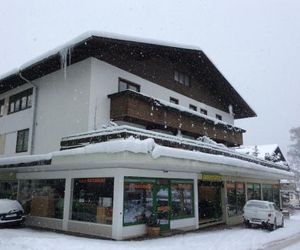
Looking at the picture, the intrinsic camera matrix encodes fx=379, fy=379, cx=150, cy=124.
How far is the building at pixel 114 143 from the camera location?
1555cm

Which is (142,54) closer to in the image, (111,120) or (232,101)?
(111,120)

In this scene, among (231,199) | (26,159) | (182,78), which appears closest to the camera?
(26,159)

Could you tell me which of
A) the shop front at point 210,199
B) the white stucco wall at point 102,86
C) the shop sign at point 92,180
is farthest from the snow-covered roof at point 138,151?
the shop front at point 210,199

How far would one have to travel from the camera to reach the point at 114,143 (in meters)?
13.5

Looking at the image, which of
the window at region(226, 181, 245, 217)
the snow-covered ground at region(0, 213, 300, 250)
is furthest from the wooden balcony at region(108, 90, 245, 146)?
the snow-covered ground at region(0, 213, 300, 250)

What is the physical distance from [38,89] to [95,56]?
542 centimetres

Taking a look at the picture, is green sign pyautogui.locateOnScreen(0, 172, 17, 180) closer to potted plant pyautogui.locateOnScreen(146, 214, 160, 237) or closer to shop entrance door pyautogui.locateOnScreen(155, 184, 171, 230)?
shop entrance door pyautogui.locateOnScreen(155, 184, 171, 230)

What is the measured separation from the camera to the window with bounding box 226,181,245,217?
24219mm

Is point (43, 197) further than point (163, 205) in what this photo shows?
Yes

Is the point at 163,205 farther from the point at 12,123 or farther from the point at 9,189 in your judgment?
the point at 12,123

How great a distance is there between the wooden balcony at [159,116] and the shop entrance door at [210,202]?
3.10 m

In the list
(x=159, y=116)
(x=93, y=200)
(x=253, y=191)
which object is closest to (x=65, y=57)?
(x=159, y=116)

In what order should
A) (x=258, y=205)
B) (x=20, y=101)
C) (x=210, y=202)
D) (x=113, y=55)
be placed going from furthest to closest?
(x=20, y=101) → (x=210, y=202) → (x=258, y=205) → (x=113, y=55)

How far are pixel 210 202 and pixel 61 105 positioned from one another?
417 inches
